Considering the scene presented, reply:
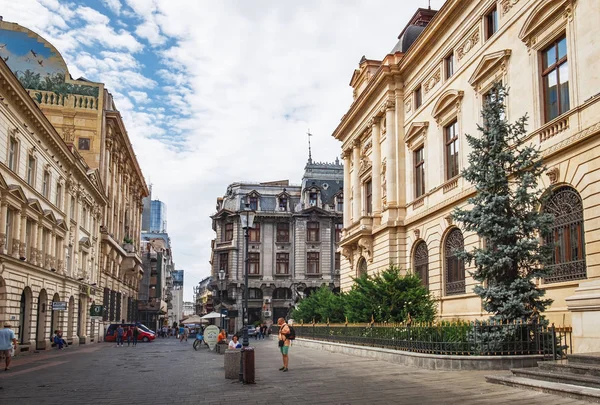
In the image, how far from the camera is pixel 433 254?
30.5 meters

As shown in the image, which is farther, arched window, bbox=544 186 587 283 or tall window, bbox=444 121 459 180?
tall window, bbox=444 121 459 180

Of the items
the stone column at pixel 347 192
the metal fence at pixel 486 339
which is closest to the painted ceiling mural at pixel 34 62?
the stone column at pixel 347 192

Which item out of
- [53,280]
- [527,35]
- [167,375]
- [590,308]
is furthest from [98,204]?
[590,308]

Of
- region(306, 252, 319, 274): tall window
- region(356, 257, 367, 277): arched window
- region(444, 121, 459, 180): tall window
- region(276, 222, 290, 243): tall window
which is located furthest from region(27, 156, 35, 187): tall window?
region(306, 252, 319, 274): tall window

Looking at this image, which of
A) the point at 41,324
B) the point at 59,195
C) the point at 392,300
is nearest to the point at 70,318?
the point at 41,324

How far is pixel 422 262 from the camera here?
106 feet

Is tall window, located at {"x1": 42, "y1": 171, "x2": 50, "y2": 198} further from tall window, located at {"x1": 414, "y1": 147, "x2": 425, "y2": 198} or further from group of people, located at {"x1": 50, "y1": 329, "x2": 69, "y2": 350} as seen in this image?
tall window, located at {"x1": 414, "y1": 147, "x2": 425, "y2": 198}

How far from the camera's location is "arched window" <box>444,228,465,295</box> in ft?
91.1

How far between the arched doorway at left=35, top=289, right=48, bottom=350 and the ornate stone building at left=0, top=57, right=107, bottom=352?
0.18 feet

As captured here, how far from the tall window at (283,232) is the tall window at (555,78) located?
5176 cm

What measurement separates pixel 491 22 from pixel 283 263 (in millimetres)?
48183

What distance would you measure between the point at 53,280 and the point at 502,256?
90.8 ft

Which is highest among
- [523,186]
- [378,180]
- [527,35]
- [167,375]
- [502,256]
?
[527,35]

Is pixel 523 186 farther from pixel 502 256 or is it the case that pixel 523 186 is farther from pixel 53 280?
pixel 53 280
